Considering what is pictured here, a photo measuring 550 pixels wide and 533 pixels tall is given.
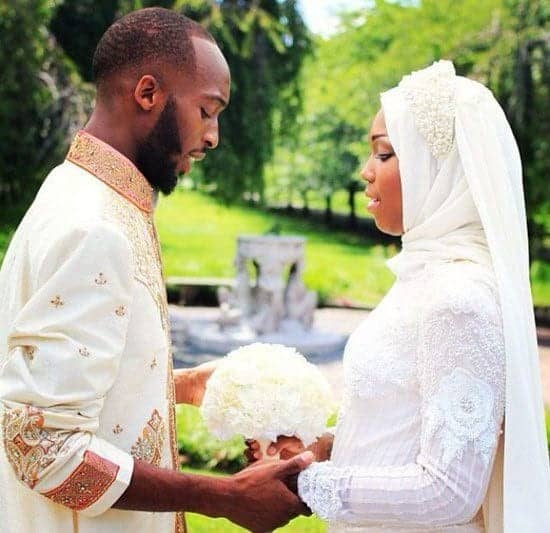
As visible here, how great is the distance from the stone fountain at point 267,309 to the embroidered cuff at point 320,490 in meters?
11.3

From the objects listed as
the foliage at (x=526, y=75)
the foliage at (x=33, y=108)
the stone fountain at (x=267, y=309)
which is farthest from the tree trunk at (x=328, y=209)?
the foliage at (x=33, y=108)

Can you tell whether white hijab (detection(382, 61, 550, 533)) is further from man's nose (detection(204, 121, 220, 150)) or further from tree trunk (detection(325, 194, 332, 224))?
tree trunk (detection(325, 194, 332, 224))

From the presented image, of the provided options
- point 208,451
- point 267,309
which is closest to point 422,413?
point 208,451

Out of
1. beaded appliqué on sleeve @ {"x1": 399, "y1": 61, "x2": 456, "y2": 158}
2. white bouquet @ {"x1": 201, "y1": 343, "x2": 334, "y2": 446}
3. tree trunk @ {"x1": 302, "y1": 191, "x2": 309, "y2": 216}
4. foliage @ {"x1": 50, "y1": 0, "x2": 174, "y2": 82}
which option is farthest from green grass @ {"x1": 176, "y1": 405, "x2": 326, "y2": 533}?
tree trunk @ {"x1": 302, "y1": 191, "x2": 309, "y2": 216}

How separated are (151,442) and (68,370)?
0.38 m

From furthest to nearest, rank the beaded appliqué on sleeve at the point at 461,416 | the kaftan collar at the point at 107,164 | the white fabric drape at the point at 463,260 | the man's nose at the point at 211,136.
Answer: the man's nose at the point at 211,136
the kaftan collar at the point at 107,164
the white fabric drape at the point at 463,260
the beaded appliqué on sleeve at the point at 461,416

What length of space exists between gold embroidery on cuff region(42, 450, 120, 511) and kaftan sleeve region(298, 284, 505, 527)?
0.60 metres

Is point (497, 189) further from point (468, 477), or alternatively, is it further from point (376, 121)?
point (468, 477)

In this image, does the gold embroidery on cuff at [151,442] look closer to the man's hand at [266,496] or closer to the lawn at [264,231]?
the man's hand at [266,496]

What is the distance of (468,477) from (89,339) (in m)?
0.93

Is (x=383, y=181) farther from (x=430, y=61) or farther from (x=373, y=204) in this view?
(x=430, y=61)

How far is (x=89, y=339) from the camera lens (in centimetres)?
207

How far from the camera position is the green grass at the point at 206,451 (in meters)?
5.77

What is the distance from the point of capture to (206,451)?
7.33 meters
